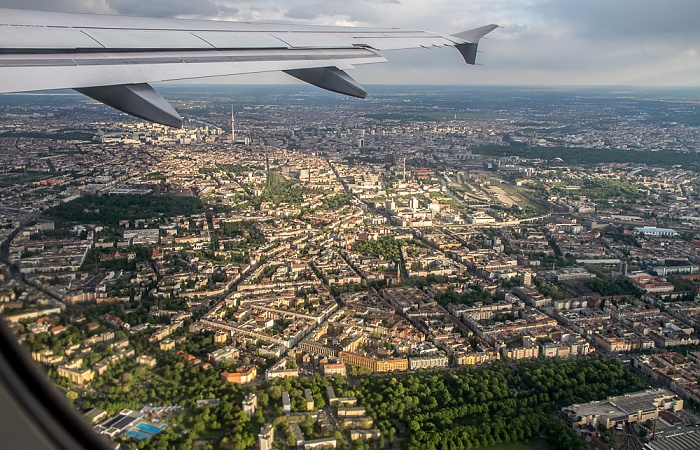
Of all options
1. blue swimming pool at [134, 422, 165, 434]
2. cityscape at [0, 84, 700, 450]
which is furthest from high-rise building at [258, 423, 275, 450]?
blue swimming pool at [134, 422, 165, 434]

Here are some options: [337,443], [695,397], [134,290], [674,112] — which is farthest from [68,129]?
[674,112]

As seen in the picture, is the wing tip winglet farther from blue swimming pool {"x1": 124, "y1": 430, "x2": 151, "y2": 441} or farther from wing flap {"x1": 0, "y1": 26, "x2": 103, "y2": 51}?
blue swimming pool {"x1": 124, "y1": 430, "x2": 151, "y2": 441}

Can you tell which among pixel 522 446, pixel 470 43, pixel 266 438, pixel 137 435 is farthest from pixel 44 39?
pixel 522 446

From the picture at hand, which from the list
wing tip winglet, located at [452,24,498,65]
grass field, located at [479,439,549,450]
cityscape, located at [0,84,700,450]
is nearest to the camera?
wing tip winglet, located at [452,24,498,65]

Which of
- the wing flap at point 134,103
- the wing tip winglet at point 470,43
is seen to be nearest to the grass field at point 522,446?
the wing tip winglet at point 470,43

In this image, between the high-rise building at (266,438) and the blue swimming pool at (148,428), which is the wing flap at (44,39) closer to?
the blue swimming pool at (148,428)

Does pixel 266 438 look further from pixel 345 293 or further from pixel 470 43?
pixel 345 293

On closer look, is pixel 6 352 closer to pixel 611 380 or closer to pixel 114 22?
pixel 114 22
